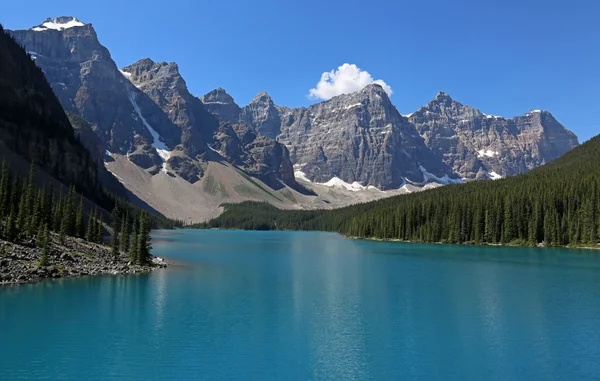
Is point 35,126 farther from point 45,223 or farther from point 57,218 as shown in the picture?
point 45,223

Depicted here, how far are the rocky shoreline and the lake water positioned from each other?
2.73 meters

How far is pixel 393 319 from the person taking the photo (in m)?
40.6

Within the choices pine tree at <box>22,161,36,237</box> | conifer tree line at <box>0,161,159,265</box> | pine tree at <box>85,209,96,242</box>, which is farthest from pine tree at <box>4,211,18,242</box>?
pine tree at <box>85,209,96,242</box>

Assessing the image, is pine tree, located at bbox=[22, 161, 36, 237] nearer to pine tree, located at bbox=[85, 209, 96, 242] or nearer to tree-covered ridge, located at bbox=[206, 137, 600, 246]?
pine tree, located at bbox=[85, 209, 96, 242]

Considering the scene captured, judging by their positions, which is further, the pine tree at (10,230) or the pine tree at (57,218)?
the pine tree at (57,218)

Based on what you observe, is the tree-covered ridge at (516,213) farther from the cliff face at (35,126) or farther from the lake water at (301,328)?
the cliff face at (35,126)

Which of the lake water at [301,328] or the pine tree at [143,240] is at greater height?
the pine tree at [143,240]

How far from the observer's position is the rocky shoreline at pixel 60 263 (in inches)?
2072

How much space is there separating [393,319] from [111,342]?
23.5m

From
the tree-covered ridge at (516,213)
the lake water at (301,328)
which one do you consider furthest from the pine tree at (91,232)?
the tree-covered ridge at (516,213)

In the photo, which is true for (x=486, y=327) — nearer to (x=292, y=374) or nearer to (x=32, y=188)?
(x=292, y=374)

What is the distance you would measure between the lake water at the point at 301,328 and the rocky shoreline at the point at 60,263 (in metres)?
2.73

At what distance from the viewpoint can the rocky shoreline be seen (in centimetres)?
5262

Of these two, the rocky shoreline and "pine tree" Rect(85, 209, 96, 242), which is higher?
"pine tree" Rect(85, 209, 96, 242)
